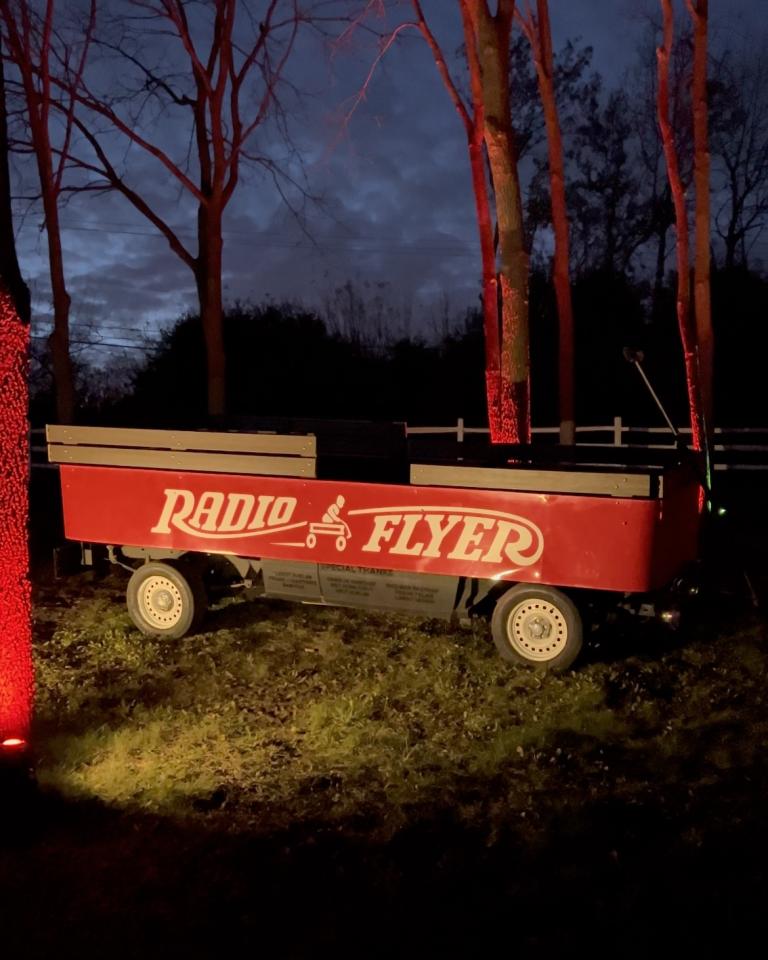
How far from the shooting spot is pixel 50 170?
1625cm

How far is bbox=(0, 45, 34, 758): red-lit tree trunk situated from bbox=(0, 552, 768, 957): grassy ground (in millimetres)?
623

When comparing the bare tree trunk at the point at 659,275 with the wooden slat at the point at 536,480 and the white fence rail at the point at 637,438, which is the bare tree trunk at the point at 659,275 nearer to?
the white fence rail at the point at 637,438

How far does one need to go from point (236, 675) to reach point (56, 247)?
524 inches

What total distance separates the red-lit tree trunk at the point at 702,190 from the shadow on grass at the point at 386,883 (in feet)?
31.3

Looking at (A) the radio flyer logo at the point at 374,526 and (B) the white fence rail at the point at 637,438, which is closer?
(A) the radio flyer logo at the point at 374,526

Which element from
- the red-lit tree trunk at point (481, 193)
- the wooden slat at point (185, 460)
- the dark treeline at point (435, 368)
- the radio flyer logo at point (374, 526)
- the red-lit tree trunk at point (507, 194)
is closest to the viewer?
the radio flyer logo at point (374, 526)

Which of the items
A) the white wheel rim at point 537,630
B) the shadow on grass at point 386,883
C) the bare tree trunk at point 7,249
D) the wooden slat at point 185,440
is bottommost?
the shadow on grass at point 386,883

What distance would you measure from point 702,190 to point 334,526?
9313 mm

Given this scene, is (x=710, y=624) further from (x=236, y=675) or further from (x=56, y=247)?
(x=56, y=247)

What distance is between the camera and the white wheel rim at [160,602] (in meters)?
7.53

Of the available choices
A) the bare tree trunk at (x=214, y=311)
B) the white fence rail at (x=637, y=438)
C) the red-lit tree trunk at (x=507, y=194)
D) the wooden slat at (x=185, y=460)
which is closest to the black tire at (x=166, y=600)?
the wooden slat at (x=185, y=460)

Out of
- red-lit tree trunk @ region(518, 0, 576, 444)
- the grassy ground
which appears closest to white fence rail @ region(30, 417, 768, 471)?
red-lit tree trunk @ region(518, 0, 576, 444)

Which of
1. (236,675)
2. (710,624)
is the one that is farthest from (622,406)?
(236,675)

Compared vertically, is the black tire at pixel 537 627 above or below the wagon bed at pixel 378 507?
below
